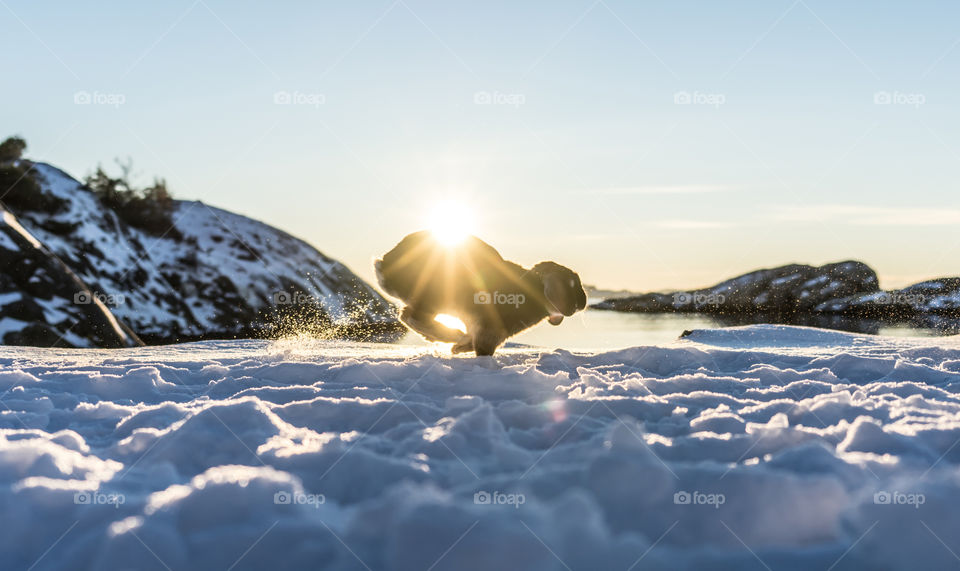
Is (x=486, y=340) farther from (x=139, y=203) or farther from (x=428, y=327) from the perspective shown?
(x=139, y=203)

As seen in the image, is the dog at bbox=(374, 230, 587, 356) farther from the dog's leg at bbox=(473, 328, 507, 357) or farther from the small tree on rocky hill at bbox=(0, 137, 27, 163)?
the small tree on rocky hill at bbox=(0, 137, 27, 163)

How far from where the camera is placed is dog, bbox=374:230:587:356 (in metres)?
6.23

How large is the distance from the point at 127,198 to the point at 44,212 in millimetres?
4385

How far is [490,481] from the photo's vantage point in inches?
108

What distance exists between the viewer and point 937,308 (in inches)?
2122

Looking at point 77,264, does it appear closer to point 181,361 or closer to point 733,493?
point 181,361

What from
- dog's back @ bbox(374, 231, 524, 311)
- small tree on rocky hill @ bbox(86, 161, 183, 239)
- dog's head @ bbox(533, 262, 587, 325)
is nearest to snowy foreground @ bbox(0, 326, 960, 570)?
dog's back @ bbox(374, 231, 524, 311)

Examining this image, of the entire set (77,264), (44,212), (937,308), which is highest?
(44,212)

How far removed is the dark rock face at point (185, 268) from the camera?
923 inches

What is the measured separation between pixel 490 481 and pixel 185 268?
26275 mm

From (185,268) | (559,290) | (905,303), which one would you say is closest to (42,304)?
(559,290)

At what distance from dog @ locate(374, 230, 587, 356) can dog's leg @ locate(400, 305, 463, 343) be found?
1cm

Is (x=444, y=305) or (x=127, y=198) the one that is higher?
(x=127, y=198)

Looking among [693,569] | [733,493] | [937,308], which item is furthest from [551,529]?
[937,308]
